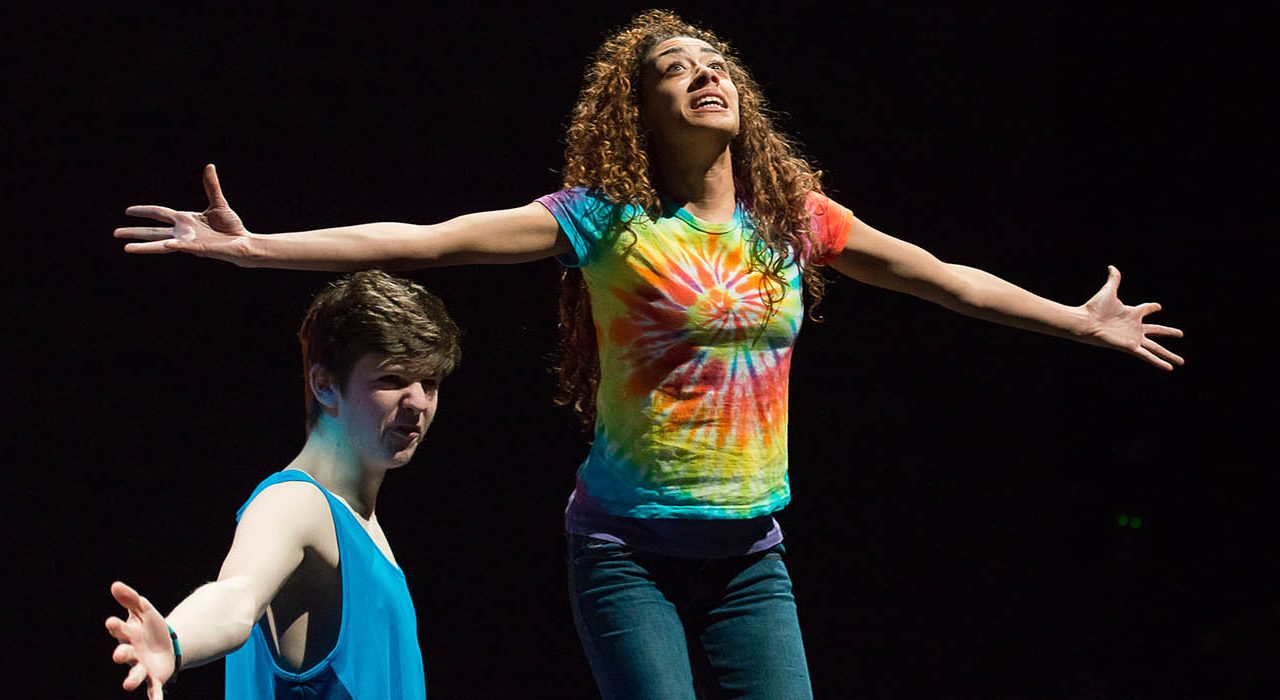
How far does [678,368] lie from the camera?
2.07m

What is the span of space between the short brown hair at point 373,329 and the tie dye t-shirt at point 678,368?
24 cm

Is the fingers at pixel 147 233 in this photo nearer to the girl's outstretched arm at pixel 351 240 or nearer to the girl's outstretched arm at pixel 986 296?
the girl's outstretched arm at pixel 351 240

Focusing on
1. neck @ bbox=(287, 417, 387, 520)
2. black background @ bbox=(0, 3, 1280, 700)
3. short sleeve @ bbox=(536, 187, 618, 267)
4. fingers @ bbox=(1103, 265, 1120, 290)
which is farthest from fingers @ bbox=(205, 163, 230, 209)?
fingers @ bbox=(1103, 265, 1120, 290)

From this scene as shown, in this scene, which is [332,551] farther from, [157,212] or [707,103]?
[707,103]

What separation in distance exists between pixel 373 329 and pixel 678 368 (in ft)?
1.36

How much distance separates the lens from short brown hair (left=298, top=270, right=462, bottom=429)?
193 centimetres

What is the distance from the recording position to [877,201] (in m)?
3.41

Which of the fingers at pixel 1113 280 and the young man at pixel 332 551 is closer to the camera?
the young man at pixel 332 551

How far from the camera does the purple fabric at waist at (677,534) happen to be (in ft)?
6.65

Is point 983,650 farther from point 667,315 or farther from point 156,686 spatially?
point 156,686

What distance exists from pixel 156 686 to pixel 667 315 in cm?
87

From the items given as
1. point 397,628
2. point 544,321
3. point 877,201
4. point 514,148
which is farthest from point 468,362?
point 397,628

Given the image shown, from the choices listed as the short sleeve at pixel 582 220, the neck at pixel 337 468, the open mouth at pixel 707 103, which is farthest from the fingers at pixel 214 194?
the open mouth at pixel 707 103

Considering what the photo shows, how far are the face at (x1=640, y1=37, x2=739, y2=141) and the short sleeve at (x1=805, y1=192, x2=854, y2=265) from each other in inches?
6.6
